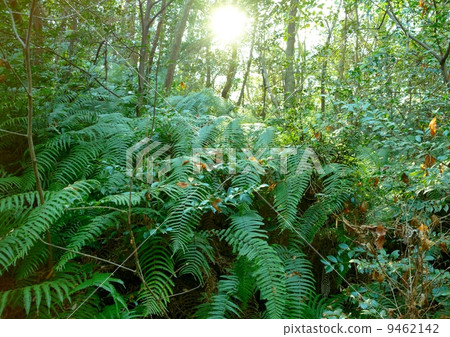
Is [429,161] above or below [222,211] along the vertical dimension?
above

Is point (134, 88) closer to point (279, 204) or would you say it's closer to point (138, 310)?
point (279, 204)

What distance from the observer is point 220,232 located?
95.4 inches

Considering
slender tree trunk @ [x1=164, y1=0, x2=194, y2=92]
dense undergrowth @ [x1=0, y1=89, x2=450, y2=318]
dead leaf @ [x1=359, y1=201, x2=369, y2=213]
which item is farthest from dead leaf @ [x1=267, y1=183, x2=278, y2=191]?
Result: slender tree trunk @ [x1=164, y1=0, x2=194, y2=92]

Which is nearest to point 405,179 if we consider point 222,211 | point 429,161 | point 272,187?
point 429,161

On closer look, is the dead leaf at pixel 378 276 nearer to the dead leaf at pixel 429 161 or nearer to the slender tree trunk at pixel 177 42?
the dead leaf at pixel 429 161

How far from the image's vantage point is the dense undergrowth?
6.57 feet

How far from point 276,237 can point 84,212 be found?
Result: 1.37 m

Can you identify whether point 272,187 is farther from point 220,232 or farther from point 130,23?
point 130,23

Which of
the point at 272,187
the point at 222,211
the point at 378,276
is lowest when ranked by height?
the point at 378,276

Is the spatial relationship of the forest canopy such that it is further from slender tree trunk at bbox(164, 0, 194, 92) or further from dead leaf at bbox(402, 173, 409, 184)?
slender tree trunk at bbox(164, 0, 194, 92)

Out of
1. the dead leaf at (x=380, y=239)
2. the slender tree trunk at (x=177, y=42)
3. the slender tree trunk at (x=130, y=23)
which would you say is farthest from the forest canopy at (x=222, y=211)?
the slender tree trunk at (x=177, y=42)

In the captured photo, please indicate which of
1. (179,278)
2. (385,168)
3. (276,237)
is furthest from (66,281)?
(385,168)

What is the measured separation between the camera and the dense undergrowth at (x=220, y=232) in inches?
78.8
